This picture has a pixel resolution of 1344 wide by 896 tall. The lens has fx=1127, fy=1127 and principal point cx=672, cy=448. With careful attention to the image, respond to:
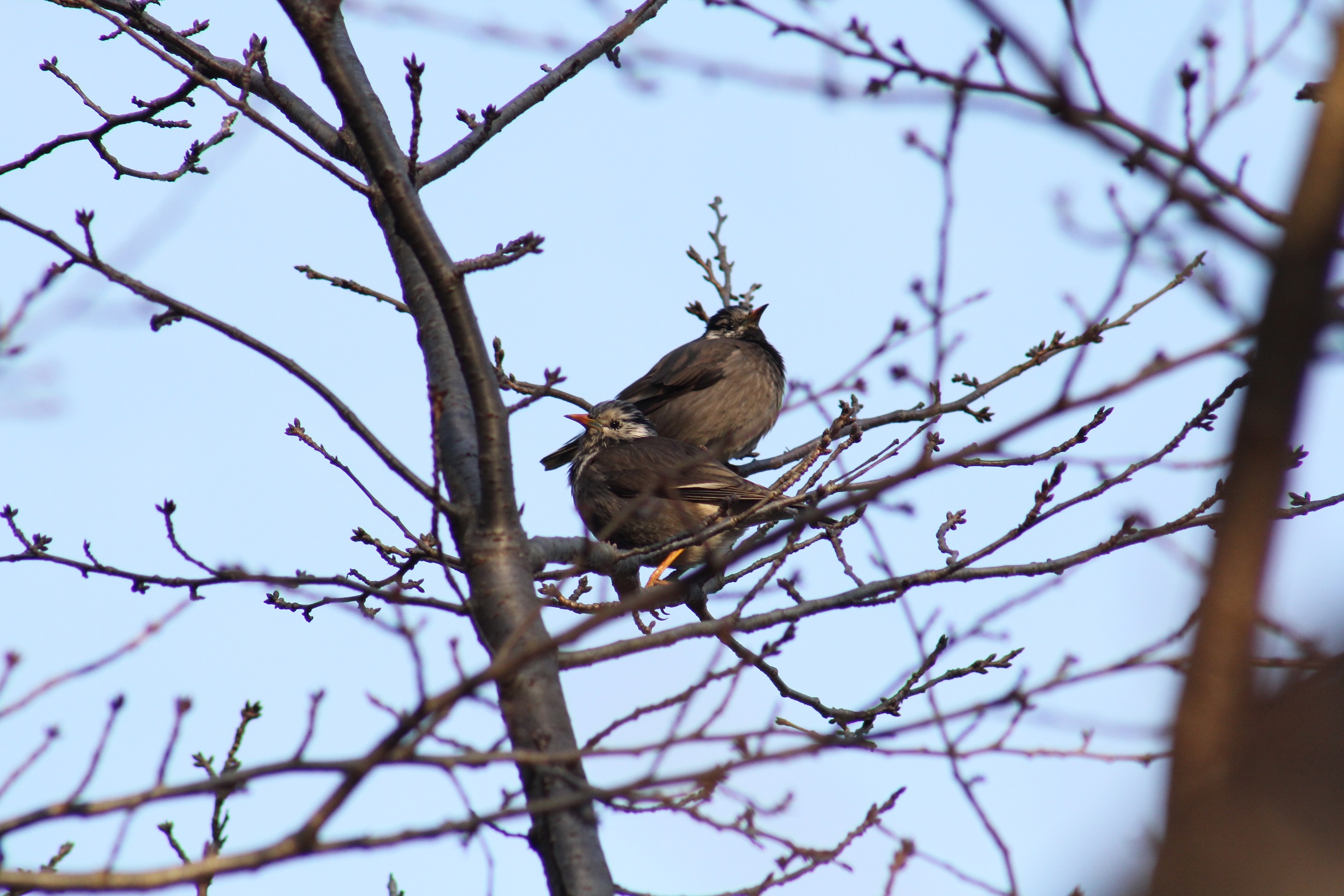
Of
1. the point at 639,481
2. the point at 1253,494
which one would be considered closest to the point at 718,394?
the point at 639,481

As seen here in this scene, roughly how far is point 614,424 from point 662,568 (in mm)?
3283

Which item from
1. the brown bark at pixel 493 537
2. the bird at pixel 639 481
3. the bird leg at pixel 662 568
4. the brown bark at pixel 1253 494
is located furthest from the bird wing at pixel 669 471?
the brown bark at pixel 1253 494

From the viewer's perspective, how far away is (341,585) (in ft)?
12.9

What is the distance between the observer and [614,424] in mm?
8969

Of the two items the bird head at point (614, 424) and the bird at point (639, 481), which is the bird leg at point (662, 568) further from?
the bird head at point (614, 424)

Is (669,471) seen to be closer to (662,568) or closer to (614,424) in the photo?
(662,568)

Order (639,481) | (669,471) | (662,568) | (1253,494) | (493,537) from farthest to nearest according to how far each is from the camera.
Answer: (639,481)
(669,471)
(662,568)
(493,537)
(1253,494)

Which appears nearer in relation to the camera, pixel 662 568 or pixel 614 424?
pixel 662 568

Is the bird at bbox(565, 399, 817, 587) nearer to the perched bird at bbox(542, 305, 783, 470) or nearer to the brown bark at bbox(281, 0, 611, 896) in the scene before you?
the perched bird at bbox(542, 305, 783, 470)

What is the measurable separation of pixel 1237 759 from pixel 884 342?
8.79ft

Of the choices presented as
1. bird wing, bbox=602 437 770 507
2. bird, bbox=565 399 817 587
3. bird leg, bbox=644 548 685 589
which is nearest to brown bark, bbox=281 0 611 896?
bird leg, bbox=644 548 685 589

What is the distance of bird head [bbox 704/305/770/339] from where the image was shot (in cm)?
951

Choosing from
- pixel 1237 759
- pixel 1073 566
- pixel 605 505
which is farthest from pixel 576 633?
pixel 605 505

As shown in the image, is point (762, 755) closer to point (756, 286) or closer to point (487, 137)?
point (487, 137)
